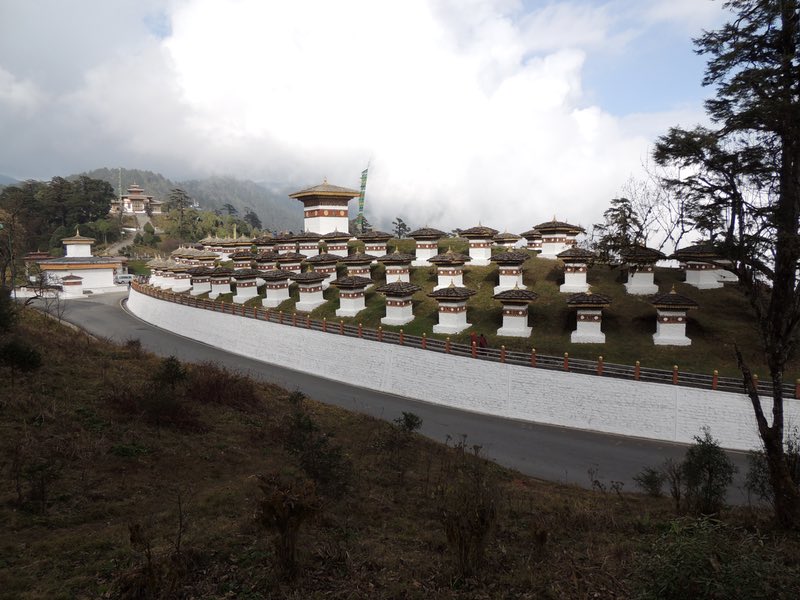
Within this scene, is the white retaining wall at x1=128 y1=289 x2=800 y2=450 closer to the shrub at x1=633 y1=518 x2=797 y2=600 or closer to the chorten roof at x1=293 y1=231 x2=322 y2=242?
the chorten roof at x1=293 y1=231 x2=322 y2=242

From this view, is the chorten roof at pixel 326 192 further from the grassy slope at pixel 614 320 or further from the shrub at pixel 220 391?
the shrub at pixel 220 391

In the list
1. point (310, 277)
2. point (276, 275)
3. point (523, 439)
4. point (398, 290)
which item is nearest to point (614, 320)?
point (523, 439)

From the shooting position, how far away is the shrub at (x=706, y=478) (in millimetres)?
9977

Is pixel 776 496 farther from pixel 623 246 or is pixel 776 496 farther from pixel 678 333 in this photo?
pixel 623 246

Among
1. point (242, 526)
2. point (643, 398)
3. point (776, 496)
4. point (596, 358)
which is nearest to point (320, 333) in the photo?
point (596, 358)

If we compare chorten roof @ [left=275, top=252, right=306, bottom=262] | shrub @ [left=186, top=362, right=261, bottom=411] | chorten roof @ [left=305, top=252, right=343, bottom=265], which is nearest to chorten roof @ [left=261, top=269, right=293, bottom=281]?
chorten roof @ [left=305, top=252, right=343, bottom=265]

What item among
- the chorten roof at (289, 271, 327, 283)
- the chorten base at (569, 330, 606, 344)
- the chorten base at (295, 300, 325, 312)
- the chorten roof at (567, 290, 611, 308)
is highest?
the chorten roof at (289, 271, 327, 283)

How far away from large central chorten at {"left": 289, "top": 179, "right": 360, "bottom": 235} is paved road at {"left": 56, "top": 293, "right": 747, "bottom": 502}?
18.9 metres

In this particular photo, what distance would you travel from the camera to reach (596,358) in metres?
20.8

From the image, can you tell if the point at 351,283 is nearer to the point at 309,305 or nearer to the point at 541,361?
the point at 309,305

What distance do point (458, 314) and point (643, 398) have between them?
10031 millimetres

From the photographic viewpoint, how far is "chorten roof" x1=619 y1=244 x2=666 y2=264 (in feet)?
84.7

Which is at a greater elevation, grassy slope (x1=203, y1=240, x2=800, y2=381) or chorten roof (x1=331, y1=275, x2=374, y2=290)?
chorten roof (x1=331, y1=275, x2=374, y2=290)

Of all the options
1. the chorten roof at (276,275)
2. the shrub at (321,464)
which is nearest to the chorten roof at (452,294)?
the chorten roof at (276,275)
